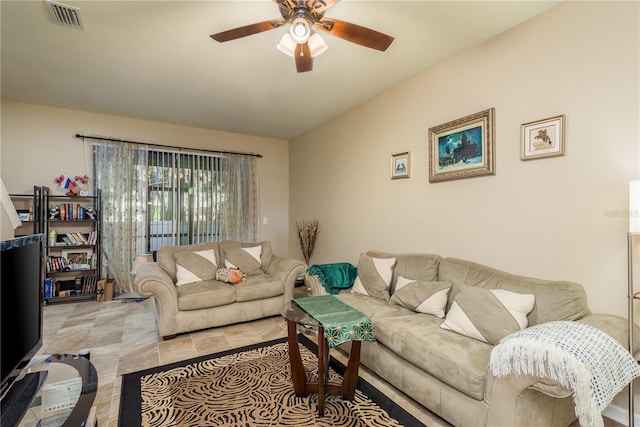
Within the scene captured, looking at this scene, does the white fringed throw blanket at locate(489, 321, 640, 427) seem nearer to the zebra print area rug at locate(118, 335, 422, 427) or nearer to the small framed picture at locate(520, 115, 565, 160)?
the zebra print area rug at locate(118, 335, 422, 427)

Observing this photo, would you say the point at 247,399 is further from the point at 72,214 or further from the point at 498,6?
the point at 72,214

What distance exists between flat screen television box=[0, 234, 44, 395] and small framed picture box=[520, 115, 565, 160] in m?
3.05

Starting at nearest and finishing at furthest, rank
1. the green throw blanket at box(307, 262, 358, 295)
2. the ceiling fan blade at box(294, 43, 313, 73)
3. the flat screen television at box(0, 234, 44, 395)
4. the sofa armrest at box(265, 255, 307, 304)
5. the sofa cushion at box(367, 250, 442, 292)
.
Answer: the flat screen television at box(0, 234, 44, 395) < the ceiling fan blade at box(294, 43, 313, 73) < the sofa cushion at box(367, 250, 442, 292) < the green throw blanket at box(307, 262, 358, 295) < the sofa armrest at box(265, 255, 307, 304)

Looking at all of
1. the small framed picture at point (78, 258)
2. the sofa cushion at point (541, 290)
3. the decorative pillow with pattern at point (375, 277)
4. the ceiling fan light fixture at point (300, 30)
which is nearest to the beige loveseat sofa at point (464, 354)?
the sofa cushion at point (541, 290)

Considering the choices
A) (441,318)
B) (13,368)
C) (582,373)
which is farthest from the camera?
(441,318)

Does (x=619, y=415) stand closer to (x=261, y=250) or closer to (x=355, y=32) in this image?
(x=355, y=32)

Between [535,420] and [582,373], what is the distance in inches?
17.3

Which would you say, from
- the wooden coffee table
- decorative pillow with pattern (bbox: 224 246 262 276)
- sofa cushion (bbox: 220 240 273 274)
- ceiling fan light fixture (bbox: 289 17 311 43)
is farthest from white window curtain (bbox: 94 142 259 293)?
ceiling fan light fixture (bbox: 289 17 311 43)

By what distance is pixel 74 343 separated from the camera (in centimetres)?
282

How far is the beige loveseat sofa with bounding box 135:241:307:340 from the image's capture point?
117 inches

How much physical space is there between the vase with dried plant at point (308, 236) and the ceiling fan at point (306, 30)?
10.4 ft

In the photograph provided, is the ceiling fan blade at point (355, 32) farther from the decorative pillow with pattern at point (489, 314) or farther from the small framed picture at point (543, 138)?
the decorative pillow with pattern at point (489, 314)

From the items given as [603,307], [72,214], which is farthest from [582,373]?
[72,214]

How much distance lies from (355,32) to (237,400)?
2.58 metres
